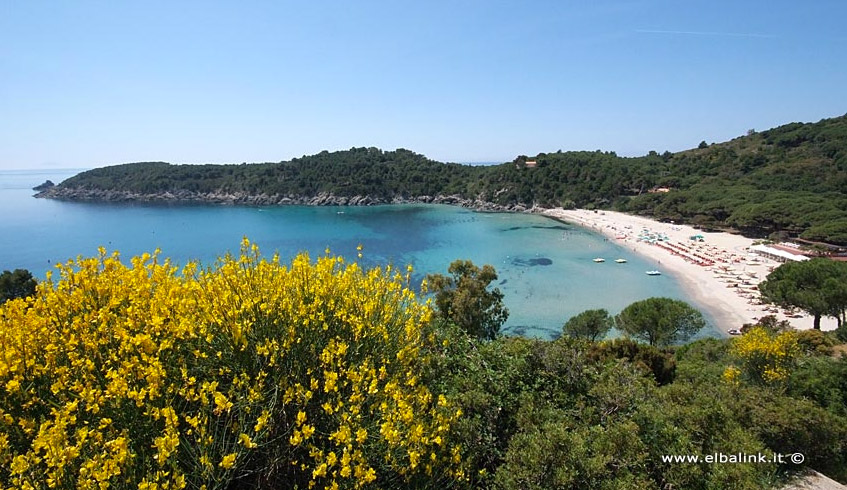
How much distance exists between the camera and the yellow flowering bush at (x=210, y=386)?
2.95 metres

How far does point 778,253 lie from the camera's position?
43.8m

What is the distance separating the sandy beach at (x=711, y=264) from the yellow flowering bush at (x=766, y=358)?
1857 centimetres

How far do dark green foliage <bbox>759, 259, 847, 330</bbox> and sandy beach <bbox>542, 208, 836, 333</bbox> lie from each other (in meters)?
2.38

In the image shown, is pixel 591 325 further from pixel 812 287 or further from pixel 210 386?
pixel 210 386

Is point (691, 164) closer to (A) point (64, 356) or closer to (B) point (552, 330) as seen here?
(B) point (552, 330)

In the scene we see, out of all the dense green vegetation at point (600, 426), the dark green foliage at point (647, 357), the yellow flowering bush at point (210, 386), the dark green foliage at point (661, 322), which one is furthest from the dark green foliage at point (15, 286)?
the dark green foliage at point (661, 322)

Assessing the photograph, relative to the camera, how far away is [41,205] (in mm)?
117500

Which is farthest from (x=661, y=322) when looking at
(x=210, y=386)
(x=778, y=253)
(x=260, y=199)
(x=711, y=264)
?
(x=260, y=199)

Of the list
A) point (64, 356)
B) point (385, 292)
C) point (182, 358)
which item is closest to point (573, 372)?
point (385, 292)

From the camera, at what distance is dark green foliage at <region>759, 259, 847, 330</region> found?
24058 millimetres

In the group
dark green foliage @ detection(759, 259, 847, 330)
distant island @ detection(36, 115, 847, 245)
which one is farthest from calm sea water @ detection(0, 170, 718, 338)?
distant island @ detection(36, 115, 847, 245)

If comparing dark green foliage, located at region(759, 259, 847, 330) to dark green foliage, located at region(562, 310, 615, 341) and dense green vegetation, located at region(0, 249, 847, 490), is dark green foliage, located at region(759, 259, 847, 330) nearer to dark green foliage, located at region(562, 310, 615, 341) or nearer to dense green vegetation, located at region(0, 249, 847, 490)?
dark green foliage, located at region(562, 310, 615, 341)

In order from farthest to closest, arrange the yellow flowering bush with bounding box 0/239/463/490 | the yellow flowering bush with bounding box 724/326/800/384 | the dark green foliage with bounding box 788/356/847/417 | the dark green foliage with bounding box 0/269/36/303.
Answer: the dark green foliage with bounding box 0/269/36/303 → the yellow flowering bush with bounding box 724/326/800/384 → the dark green foliage with bounding box 788/356/847/417 → the yellow flowering bush with bounding box 0/239/463/490

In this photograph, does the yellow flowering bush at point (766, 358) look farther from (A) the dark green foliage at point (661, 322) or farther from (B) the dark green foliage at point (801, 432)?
(A) the dark green foliage at point (661, 322)
